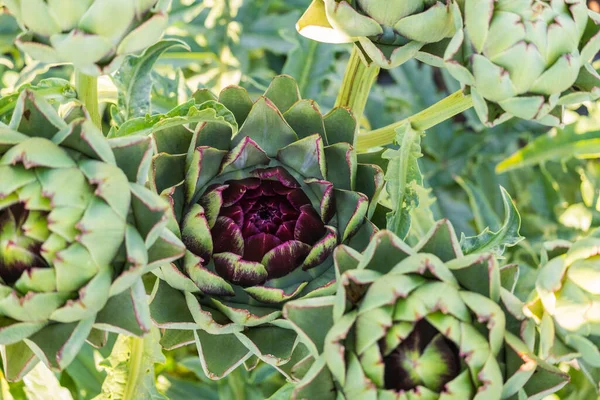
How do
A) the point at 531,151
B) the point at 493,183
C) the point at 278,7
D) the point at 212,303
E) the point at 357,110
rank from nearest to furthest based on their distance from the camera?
1. the point at 212,303
2. the point at 357,110
3. the point at 531,151
4. the point at 493,183
5. the point at 278,7

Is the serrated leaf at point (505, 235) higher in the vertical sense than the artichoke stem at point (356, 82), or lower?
lower

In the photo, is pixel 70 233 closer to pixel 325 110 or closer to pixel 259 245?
pixel 259 245

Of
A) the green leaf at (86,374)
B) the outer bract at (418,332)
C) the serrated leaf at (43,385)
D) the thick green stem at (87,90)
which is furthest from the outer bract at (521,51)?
the green leaf at (86,374)

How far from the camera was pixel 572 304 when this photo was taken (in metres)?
0.70

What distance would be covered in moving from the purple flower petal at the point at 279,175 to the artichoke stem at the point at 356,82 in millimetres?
114

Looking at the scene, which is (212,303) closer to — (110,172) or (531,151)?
(110,172)

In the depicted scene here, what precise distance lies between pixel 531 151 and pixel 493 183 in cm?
24

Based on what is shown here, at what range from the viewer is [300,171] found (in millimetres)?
871

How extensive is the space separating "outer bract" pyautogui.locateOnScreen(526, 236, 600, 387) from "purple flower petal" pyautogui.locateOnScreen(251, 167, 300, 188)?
0.28 meters

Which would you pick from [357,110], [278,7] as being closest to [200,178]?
[357,110]

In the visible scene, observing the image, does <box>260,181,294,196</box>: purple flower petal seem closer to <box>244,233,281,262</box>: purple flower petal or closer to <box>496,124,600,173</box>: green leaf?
<box>244,233,281,262</box>: purple flower petal

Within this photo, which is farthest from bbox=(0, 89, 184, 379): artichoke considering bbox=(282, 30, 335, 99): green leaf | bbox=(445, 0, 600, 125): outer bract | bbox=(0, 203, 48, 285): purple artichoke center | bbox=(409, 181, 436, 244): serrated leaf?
bbox=(282, 30, 335, 99): green leaf

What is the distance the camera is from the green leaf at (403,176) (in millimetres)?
854

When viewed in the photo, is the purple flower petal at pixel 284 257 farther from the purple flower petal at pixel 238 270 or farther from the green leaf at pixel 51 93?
the green leaf at pixel 51 93
